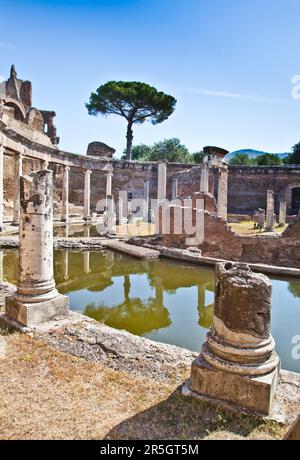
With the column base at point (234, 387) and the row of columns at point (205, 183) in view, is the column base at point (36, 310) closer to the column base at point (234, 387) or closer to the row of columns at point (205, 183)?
the column base at point (234, 387)

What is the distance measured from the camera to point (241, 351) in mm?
3109

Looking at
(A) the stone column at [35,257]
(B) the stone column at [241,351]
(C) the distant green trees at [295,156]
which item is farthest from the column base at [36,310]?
(C) the distant green trees at [295,156]

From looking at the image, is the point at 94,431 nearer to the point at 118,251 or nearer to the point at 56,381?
the point at 56,381

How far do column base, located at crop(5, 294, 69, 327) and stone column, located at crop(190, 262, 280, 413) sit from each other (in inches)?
106

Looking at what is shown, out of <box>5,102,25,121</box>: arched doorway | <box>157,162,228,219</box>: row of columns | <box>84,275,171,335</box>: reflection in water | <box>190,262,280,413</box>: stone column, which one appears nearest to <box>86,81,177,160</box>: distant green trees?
<box>5,102,25,121</box>: arched doorway

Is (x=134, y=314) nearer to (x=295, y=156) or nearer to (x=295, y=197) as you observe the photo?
(x=295, y=197)

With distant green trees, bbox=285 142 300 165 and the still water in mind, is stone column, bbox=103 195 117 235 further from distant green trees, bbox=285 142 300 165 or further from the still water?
distant green trees, bbox=285 142 300 165

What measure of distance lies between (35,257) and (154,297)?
149 inches

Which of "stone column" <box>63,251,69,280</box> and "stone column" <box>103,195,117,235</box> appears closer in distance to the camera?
"stone column" <box>63,251,69,280</box>

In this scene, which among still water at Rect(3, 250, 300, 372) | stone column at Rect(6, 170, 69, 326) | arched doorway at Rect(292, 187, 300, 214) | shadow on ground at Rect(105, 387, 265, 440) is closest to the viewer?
shadow on ground at Rect(105, 387, 265, 440)

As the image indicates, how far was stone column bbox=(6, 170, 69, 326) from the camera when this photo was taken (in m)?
5.09

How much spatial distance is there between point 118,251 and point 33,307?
29.5 feet

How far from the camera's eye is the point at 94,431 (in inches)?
108
